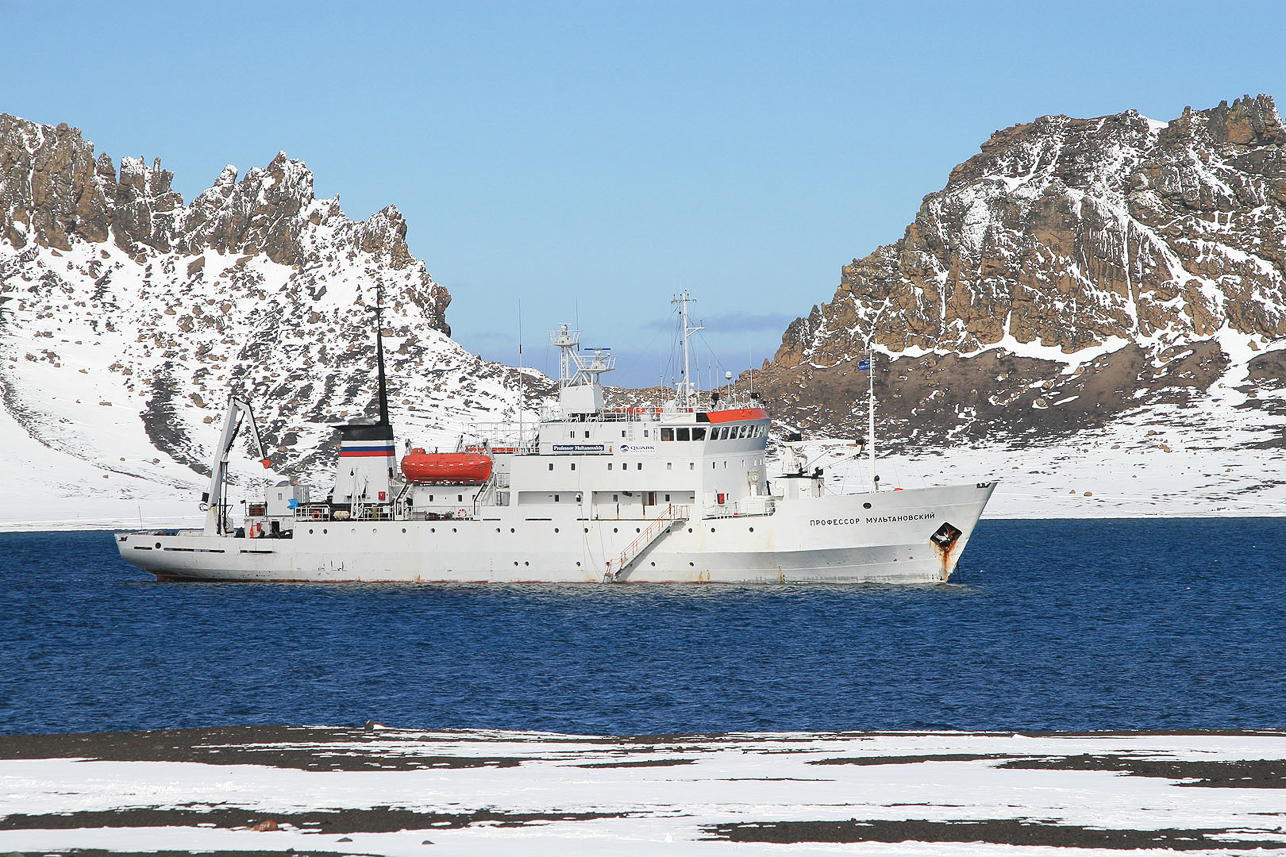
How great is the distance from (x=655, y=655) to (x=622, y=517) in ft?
51.1

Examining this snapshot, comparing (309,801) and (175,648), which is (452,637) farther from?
(309,801)

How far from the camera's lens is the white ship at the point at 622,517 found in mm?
46094

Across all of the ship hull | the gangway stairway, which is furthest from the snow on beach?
the gangway stairway

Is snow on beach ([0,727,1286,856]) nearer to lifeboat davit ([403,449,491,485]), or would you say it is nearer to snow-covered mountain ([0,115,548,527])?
lifeboat davit ([403,449,491,485])

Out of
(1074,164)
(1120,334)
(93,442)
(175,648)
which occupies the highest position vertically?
(1074,164)

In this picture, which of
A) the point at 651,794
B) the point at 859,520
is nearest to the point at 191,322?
the point at 859,520

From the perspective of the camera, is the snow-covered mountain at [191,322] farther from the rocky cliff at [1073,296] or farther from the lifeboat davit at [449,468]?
the lifeboat davit at [449,468]

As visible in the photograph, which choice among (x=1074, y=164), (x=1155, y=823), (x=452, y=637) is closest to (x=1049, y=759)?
(x=1155, y=823)

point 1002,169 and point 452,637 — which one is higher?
point 1002,169

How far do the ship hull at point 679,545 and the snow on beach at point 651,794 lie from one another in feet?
84.4

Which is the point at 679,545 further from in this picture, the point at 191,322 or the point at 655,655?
the point at 191,322

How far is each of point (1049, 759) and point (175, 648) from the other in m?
25.8

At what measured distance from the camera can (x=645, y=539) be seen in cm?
→ 4681

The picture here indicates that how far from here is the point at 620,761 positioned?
1789 centimetres
